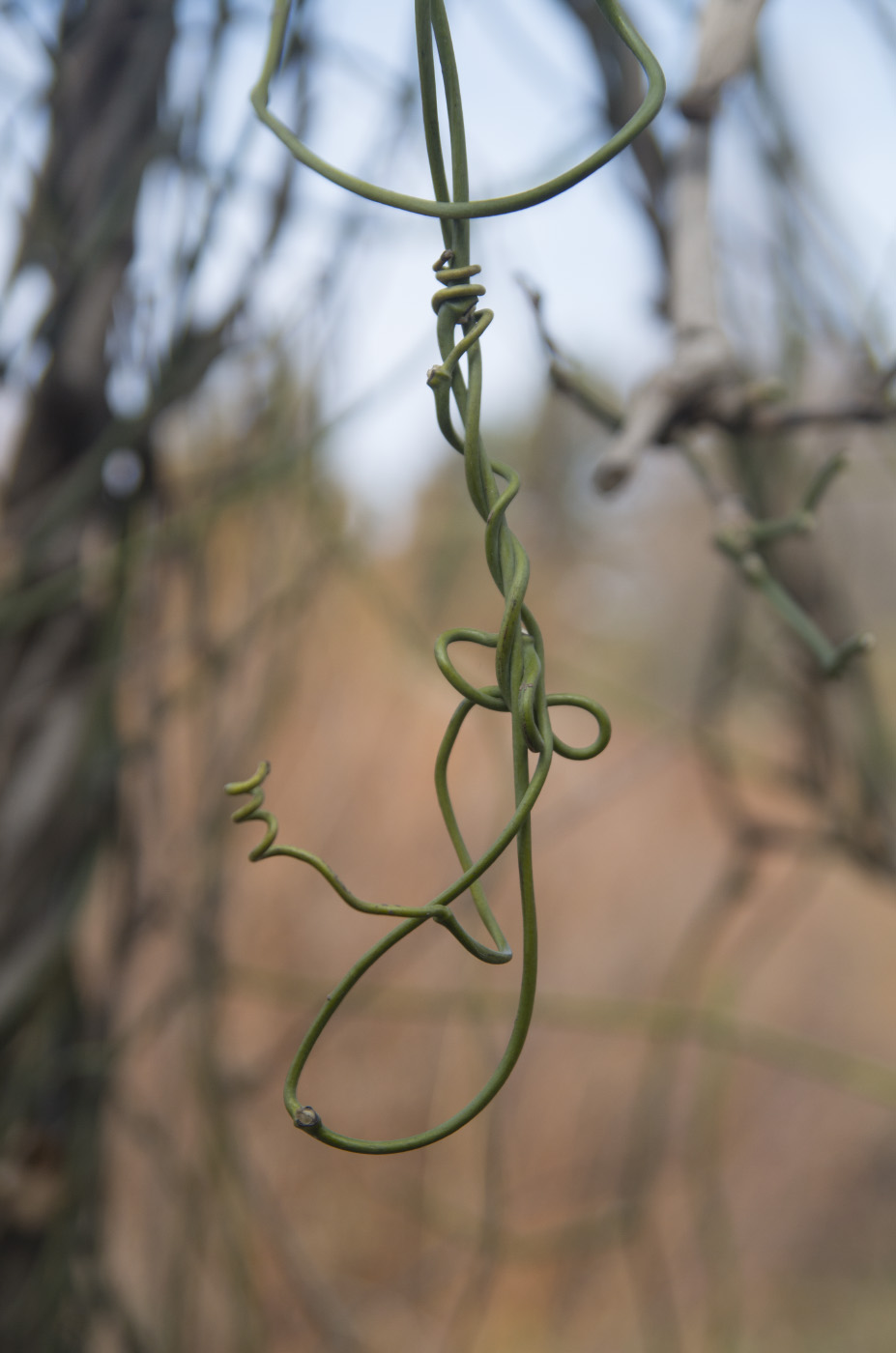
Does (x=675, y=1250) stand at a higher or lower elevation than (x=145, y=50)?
lower

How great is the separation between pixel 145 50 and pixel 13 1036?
0.35 m

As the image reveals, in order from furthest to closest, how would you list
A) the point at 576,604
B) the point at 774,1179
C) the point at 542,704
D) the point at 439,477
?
the point at 576,604
the point at 439,477
the point at 774,1179
the point at 542,704

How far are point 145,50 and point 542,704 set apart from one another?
0.33 m

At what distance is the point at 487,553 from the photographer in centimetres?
11

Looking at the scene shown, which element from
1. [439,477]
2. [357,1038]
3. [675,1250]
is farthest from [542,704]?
[439,477]

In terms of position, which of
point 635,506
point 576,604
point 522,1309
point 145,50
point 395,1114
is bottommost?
Answer: point 522,1309

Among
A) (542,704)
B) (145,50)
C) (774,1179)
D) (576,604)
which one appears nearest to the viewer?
(542,704)

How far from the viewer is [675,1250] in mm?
1232

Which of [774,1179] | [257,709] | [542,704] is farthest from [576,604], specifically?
[542,704]

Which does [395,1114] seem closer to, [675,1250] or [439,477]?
[675,1250]

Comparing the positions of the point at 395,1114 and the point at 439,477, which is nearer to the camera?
the point at 395,1114

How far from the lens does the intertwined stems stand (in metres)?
0.10

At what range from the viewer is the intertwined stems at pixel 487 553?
0.10 meters

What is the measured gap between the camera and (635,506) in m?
4.57
